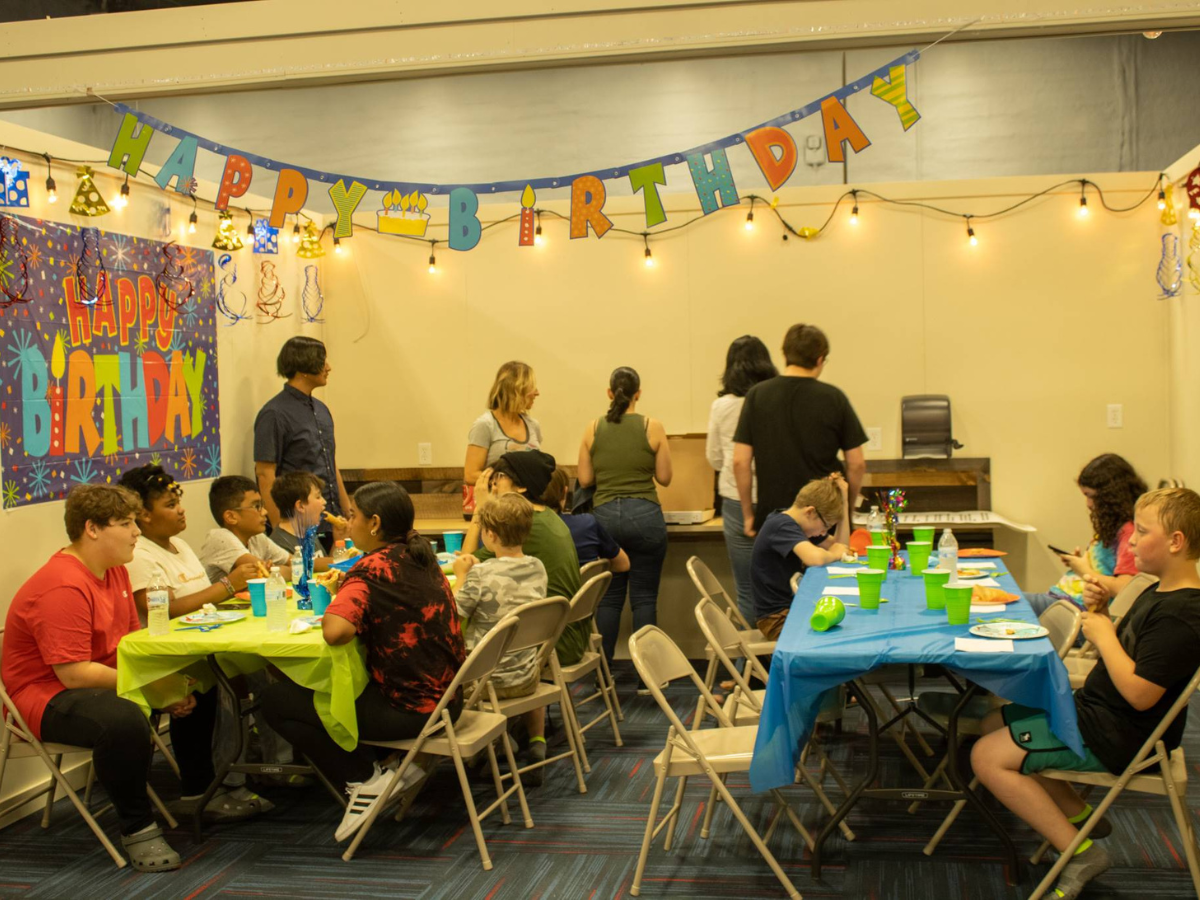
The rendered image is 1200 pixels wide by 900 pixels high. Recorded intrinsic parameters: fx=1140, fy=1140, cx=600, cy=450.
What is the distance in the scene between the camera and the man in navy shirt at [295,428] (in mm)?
5566

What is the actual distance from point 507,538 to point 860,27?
6.91 ft

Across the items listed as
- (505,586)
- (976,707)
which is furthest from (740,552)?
(976,707)

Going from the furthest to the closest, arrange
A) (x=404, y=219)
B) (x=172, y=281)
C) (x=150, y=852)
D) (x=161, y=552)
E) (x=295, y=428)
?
(x=295, y=428) < (x=172, y=281) < (x=404, y=219) < (x=161, y=552) < (x=150, y=852)

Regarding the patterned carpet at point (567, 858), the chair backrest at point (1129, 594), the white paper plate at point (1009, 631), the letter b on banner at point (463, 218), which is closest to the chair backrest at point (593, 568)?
the patterned carpet at point (567, 858)

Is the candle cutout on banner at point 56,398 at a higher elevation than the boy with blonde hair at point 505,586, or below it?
higher

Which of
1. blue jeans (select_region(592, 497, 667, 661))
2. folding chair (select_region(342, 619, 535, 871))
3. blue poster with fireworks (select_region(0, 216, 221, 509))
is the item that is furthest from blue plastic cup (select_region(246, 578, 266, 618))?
blue jeans (select_region(592, 497, 667, 661))

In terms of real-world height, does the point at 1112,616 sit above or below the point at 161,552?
below

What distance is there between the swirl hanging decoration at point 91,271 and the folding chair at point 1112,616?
4071 mm

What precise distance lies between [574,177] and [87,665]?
2.63m

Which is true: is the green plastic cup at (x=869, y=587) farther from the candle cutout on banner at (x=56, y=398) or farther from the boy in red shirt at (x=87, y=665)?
the candle cutout on banner at (x=56, y=398)

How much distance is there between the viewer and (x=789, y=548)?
4.52 m

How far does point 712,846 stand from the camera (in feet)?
12.3

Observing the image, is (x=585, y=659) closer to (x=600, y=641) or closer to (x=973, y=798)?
(x=600, y=641)

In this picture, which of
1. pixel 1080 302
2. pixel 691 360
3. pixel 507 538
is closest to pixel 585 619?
pixel 507 538
